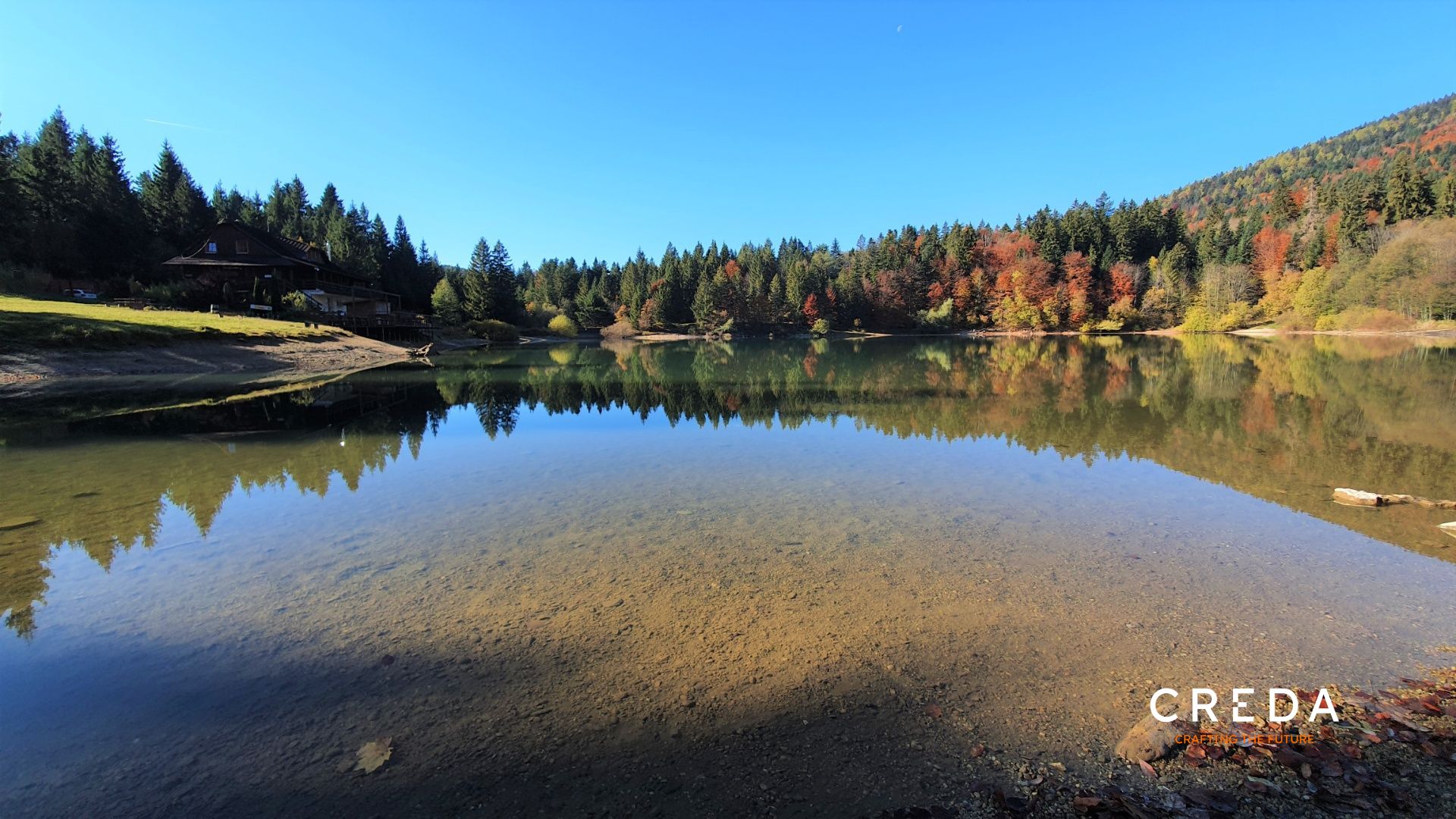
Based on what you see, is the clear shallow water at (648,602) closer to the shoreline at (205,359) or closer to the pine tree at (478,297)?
the shoreline at (205,359)

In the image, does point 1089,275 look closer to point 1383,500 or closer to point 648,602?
point 1383,500

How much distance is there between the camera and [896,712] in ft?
13.0

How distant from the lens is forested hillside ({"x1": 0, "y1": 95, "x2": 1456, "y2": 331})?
173 ft

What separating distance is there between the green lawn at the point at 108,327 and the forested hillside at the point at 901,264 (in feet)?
40.2

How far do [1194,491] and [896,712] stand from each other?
7.95m

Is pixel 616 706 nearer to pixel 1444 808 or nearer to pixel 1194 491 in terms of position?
pixel 1444 808

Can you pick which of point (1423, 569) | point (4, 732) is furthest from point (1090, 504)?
point (4, 732)

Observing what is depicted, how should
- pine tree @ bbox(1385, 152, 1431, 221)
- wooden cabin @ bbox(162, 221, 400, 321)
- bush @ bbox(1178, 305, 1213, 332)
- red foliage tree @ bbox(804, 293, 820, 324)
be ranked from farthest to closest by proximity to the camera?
1. red foliage tree @ bbox(804, 293, 820, 324)
2. bush @ bbox(1178, 305, 1213, 332)
3. pine tree @ bbox(1385, 152, 1431, 221)
4. wooden cabin @ bbox(162, 221, 400, 321)

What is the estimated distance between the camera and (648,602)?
5.61 metres

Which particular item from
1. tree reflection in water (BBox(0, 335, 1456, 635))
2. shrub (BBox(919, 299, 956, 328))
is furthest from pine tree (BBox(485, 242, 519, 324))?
shrub (BBox(919, 299, 956, 328))

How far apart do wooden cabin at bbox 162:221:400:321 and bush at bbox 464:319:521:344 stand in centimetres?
1419

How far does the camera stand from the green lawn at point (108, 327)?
23.9 metres

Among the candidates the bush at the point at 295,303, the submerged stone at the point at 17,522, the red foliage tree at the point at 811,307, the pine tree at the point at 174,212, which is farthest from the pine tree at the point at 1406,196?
the pine tree at the point at 174,212

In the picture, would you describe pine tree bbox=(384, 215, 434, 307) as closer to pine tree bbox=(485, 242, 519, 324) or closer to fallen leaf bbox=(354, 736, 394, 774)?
pine tree bbox=(485, 242, 519, 324)
